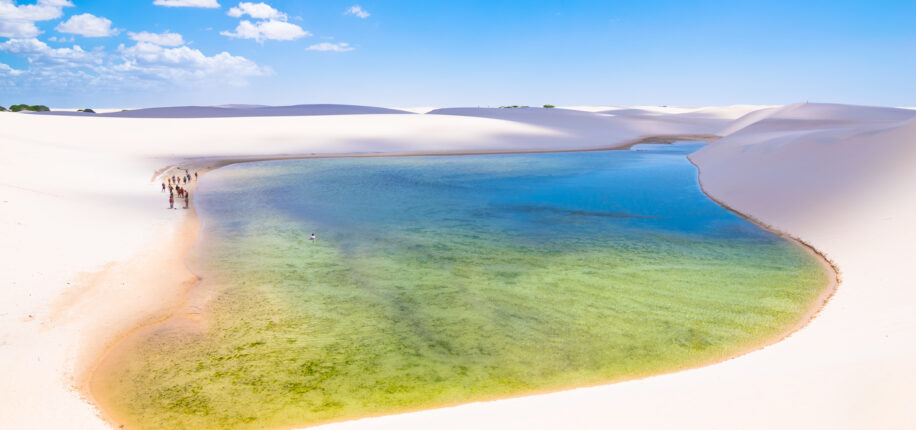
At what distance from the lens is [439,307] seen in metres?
9.01

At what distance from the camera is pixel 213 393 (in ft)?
20.7

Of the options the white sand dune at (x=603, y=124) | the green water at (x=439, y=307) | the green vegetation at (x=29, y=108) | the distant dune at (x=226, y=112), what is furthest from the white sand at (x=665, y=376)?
the green vegetation at (x=29, y=108)

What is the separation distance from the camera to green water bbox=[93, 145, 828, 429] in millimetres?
6430

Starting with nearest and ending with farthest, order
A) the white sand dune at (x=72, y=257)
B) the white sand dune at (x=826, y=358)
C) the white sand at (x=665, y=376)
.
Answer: the white sand dune at (x=826, y=358) → the white sand at (x=665, y=376) → the white sand dune at (x=72, y=257)

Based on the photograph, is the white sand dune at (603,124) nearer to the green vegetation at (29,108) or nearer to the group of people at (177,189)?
the group of people at (177,189)

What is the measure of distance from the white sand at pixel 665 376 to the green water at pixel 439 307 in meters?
0.66

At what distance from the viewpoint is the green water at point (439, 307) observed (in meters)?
6.43

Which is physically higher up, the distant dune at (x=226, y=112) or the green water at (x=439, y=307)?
the distant dune at (x=226, y=112)

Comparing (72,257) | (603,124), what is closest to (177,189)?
(72,257)

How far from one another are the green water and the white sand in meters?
0.66

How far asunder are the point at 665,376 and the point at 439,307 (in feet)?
12.6

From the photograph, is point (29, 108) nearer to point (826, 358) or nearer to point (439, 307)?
point (439, 307)

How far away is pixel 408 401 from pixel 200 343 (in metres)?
3.44

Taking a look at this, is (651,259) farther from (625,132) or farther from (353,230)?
(625,132)
